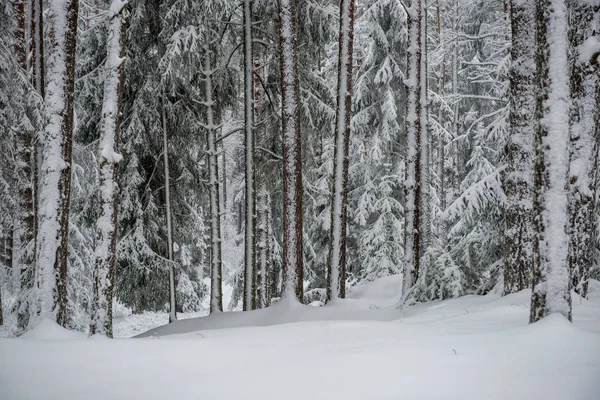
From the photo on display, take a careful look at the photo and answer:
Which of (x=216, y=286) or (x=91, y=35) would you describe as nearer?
(x=91, y=35)

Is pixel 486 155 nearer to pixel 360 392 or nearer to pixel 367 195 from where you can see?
pixel 367 195

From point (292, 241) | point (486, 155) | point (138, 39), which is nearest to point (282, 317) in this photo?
point (292, 241)

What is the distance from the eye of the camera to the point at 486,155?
65.4 ft

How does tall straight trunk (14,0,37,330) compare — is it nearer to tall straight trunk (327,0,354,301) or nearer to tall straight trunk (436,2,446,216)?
tall straight trunk (327,0,354,301)

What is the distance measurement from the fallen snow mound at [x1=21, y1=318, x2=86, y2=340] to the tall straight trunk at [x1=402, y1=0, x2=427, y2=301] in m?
6.48

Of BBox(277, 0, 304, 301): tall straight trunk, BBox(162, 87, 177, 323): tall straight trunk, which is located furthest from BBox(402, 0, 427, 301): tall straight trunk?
BBox(162, 87, 177, 323): tall straight trunk

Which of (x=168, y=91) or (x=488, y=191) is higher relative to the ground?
(x=168, y=91)

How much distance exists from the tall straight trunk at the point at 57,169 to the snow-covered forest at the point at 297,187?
3 centimetres

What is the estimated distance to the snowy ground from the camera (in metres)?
3.40

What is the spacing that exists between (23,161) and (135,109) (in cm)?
331

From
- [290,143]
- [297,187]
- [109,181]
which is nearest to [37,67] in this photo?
[109,181]

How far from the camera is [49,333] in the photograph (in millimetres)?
5527

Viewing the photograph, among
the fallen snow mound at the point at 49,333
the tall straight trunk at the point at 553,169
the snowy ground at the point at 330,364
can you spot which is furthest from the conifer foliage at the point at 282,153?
the fallen snow mound at the point at 49,333

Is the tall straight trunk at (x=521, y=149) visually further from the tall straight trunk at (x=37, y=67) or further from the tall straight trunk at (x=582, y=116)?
the tall straight trunk at (x=37, y=67)
